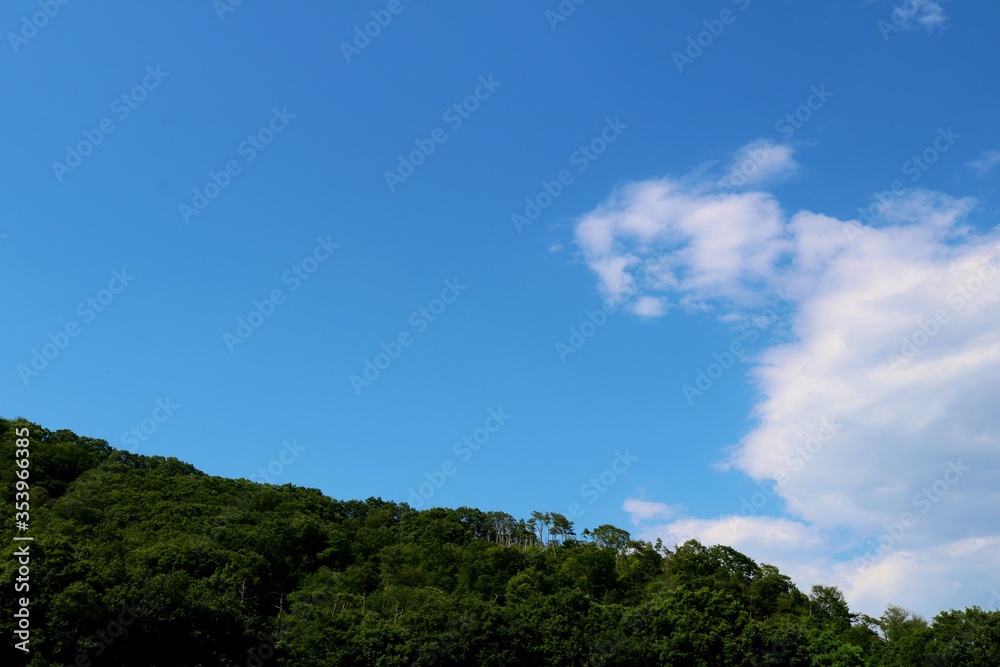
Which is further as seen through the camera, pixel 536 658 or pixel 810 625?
pixel 810 625

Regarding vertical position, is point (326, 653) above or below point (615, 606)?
below

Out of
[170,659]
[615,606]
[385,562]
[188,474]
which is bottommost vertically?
[170,659]

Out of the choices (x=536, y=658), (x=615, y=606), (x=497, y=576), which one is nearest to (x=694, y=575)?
(x=497, y=576)

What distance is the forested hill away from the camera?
47.8 metres

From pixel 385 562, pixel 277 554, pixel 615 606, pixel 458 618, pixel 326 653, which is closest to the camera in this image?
pixel 326 653

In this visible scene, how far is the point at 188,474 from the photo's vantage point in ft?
344

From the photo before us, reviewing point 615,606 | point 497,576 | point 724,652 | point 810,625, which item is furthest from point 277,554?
point 810,625

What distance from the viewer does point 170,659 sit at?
1919 inches

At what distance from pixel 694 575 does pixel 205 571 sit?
53113 mm

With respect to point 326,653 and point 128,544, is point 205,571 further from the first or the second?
point 326,653

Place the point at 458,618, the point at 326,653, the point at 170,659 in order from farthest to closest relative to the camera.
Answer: the point at 458,618 < the point at 326,653 < the point at 170,659

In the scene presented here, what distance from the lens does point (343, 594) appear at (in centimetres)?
7044

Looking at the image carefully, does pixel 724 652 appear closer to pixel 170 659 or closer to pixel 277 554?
pixel 170 659

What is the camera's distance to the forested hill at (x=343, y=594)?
47.8 meters
